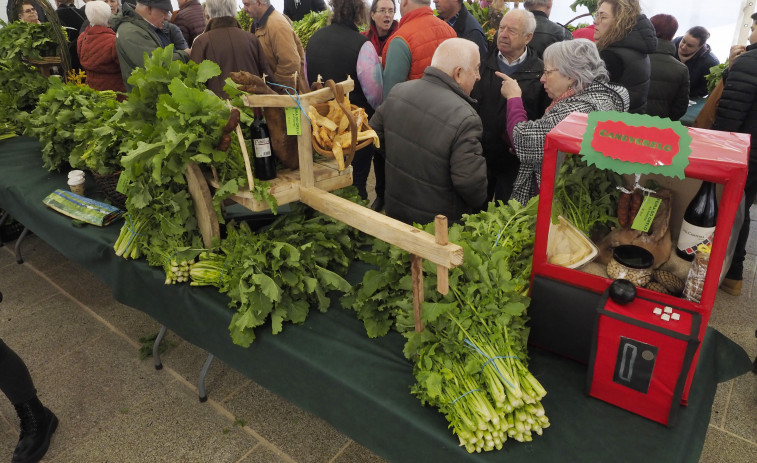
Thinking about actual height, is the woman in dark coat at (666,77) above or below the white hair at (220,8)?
below

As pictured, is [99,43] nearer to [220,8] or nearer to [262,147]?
[220,8]

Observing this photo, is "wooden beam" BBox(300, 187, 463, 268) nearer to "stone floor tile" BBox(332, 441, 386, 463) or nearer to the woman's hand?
"stone floor tile" BBox(332, 441, 386, 463)

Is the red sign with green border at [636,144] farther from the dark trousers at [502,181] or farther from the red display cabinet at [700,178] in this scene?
the dark trousers at [502,181]

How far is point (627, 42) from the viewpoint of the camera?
324cm

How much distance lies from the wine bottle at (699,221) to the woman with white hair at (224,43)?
331cm

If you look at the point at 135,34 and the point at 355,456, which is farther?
the point at 135,34

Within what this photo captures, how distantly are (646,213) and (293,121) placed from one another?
136 centimetres

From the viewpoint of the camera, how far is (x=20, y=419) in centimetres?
256

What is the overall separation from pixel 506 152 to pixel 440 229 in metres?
2.24

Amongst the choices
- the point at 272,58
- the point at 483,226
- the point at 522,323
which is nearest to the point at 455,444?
the point at 522,323

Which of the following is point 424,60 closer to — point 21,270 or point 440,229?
point 440,229

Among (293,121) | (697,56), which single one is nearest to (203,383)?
(293,121)

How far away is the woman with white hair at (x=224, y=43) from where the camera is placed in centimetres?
386

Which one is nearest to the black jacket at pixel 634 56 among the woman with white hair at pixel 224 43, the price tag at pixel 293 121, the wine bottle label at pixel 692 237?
the wine bottle label at pixel 692 237
